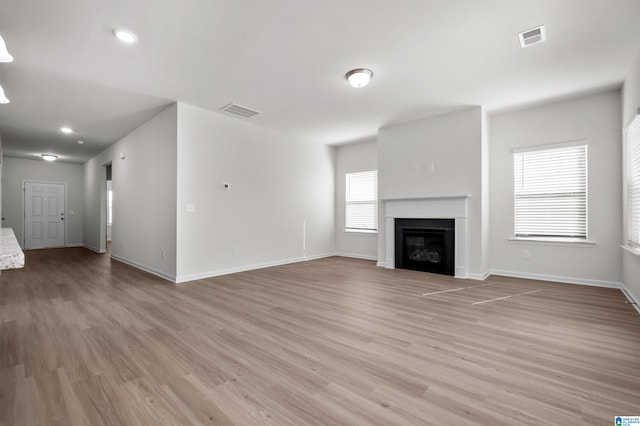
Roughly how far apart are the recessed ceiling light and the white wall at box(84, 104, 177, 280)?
A: 172cm

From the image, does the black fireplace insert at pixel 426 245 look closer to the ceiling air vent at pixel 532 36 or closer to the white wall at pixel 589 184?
the white wall at pixel 589 184

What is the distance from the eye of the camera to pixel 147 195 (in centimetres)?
537

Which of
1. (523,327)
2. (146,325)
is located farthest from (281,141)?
(523,327)

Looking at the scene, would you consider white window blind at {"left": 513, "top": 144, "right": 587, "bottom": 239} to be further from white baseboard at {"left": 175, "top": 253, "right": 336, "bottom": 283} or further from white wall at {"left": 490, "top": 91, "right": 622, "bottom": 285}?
white baseboard at {"left": 175, "top": 253, "right": 336, "bottom": 283}

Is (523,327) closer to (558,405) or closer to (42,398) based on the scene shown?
(558,405)

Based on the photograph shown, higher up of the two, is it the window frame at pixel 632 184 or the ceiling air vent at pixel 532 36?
the ceiling air vent at pixel 532 36

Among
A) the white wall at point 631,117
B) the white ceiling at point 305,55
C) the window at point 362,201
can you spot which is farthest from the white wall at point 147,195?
the white wall at point 631,117

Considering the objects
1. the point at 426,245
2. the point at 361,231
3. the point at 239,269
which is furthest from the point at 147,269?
the point at 426,245

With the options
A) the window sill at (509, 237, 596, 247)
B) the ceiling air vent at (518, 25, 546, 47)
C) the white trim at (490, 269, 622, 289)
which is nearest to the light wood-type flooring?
the white trim at (490, 269, 622, 289)

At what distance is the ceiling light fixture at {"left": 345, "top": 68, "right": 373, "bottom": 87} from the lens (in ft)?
11.4

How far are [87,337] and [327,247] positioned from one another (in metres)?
5.32

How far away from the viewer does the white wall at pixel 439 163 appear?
4797 mm

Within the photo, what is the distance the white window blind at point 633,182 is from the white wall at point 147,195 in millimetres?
6020

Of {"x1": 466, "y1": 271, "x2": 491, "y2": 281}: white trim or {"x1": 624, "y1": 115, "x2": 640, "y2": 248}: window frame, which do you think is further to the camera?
{"x1": 466, "y1": 271, "x2": 491, "y2": 281}: white trim
